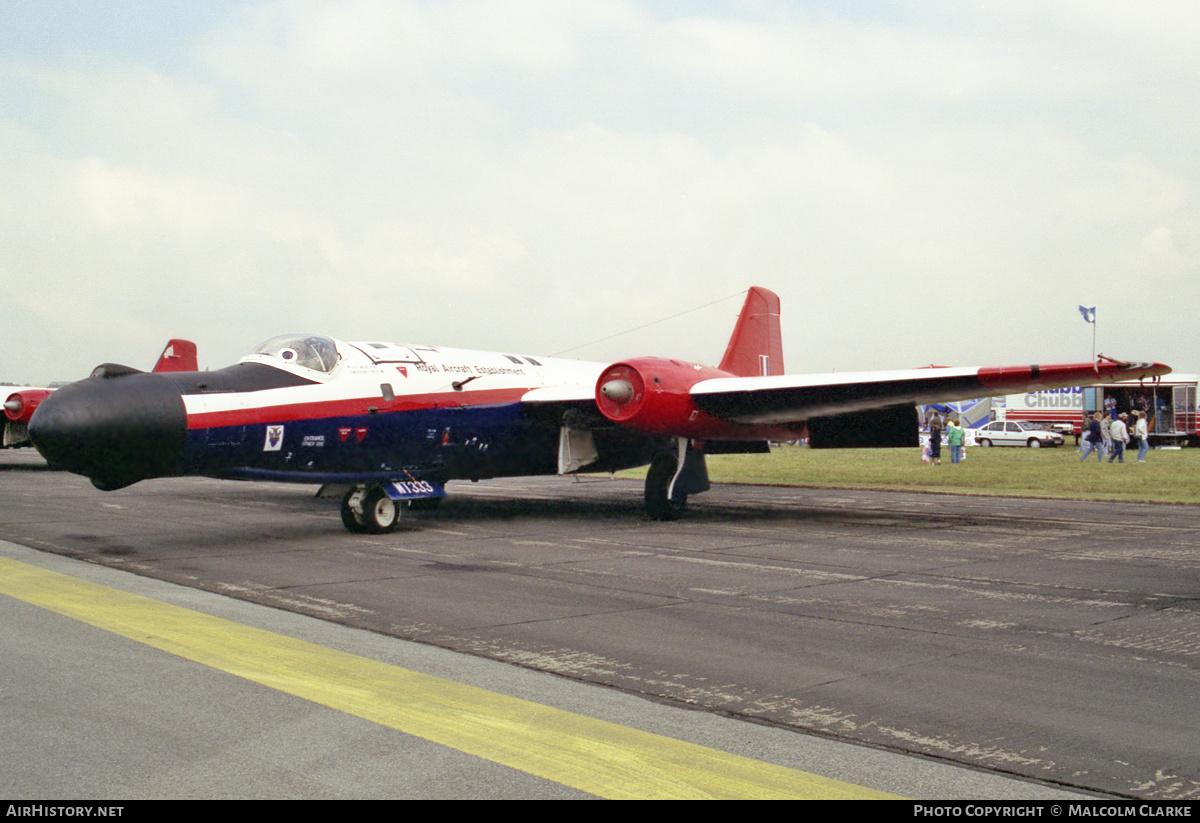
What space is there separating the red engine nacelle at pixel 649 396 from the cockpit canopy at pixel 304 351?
163 inches

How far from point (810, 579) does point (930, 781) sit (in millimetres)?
5658

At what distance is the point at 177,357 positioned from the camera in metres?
32.1

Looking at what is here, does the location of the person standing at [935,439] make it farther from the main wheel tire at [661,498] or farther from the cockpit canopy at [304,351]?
the cockpit canopy at [304,351]

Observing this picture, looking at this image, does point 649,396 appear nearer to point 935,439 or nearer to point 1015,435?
point 935,439

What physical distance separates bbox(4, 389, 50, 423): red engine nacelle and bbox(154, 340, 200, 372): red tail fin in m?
3.72

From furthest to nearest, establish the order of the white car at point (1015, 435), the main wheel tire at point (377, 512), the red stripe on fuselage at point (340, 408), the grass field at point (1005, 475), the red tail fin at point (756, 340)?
the white car at point (1015, 435) < the grass field at point (1005, 475) < the red tail fin at point (756, 340) < the main wheel tire at point (377, 512) < the red stripe on fuselage at point (340, 408)

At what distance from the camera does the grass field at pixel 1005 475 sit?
21.9 m

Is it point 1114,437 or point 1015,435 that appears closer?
point 1114,437

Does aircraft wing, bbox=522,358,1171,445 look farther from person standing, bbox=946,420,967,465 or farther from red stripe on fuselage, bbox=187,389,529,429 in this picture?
person standing, bbox=946,420,967,465

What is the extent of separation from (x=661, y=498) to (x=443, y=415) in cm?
402

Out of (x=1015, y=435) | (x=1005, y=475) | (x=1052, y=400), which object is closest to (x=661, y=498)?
(x=1005, y=475)

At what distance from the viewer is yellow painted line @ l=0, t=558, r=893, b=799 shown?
4168 millimetres

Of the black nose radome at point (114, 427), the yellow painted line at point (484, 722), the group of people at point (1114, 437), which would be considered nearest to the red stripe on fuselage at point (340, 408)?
the black nose radome at point (114, 427)

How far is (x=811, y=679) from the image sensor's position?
5926 millimetres
